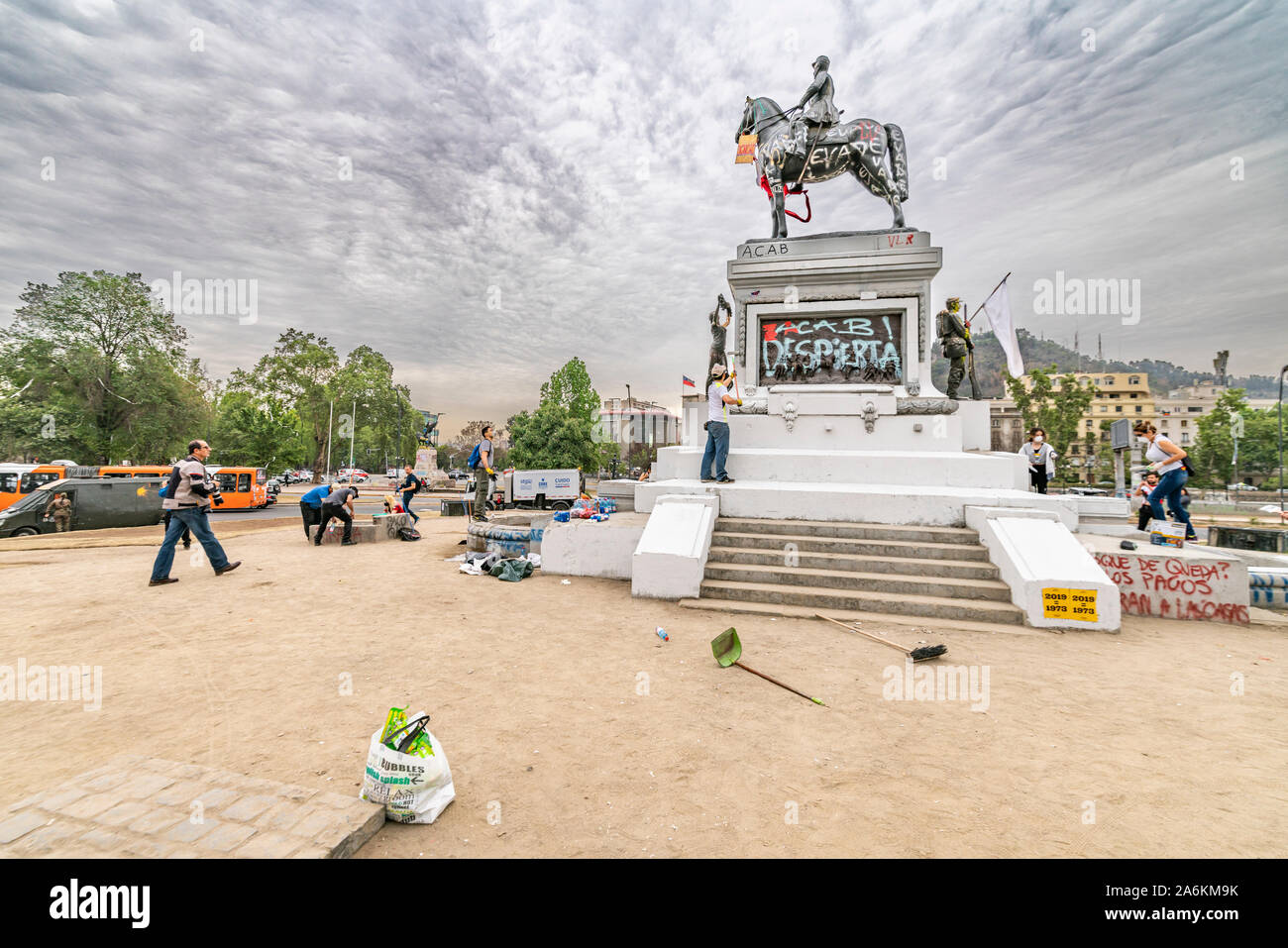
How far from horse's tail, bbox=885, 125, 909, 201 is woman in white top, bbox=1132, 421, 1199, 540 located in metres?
7.09

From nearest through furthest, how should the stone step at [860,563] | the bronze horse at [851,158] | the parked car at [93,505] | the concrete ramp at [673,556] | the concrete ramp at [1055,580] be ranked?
the concrete ramp at [1055,580] < the stone step at [860,563] < the concrete ramp at [673,556] < the bronze horse at [851,158] < the parked car at [93,505]

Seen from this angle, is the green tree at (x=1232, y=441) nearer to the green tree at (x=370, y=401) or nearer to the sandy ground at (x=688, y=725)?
the sandy ground at (x=688, y=725)

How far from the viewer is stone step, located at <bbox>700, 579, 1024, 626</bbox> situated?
227 inches

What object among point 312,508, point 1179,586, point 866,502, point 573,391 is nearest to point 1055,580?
point 1179,586

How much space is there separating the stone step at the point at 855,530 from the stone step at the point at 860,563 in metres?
0.45

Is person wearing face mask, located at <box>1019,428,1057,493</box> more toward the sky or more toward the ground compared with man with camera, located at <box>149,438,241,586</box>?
more toward the sky

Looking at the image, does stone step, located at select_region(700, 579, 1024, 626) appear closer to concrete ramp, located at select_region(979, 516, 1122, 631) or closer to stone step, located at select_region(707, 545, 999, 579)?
concrete ramp, located at select_region(979, 516, 1122, 631)

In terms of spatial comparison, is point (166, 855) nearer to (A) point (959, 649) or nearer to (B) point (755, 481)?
(A) point (959, 649)

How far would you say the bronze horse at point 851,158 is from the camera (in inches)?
468

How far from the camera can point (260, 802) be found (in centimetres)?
231

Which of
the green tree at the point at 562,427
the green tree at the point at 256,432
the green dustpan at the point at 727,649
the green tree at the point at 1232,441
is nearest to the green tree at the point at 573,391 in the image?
the green tree at the point at 562,427

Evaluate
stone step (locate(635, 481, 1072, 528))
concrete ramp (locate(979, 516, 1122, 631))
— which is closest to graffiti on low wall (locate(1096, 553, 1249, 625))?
concrete ramp (locate(979, 516, 1122, 631))

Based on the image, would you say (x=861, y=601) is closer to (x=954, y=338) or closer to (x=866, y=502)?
(x=866, y=502)

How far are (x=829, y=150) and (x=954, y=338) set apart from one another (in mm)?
5313
